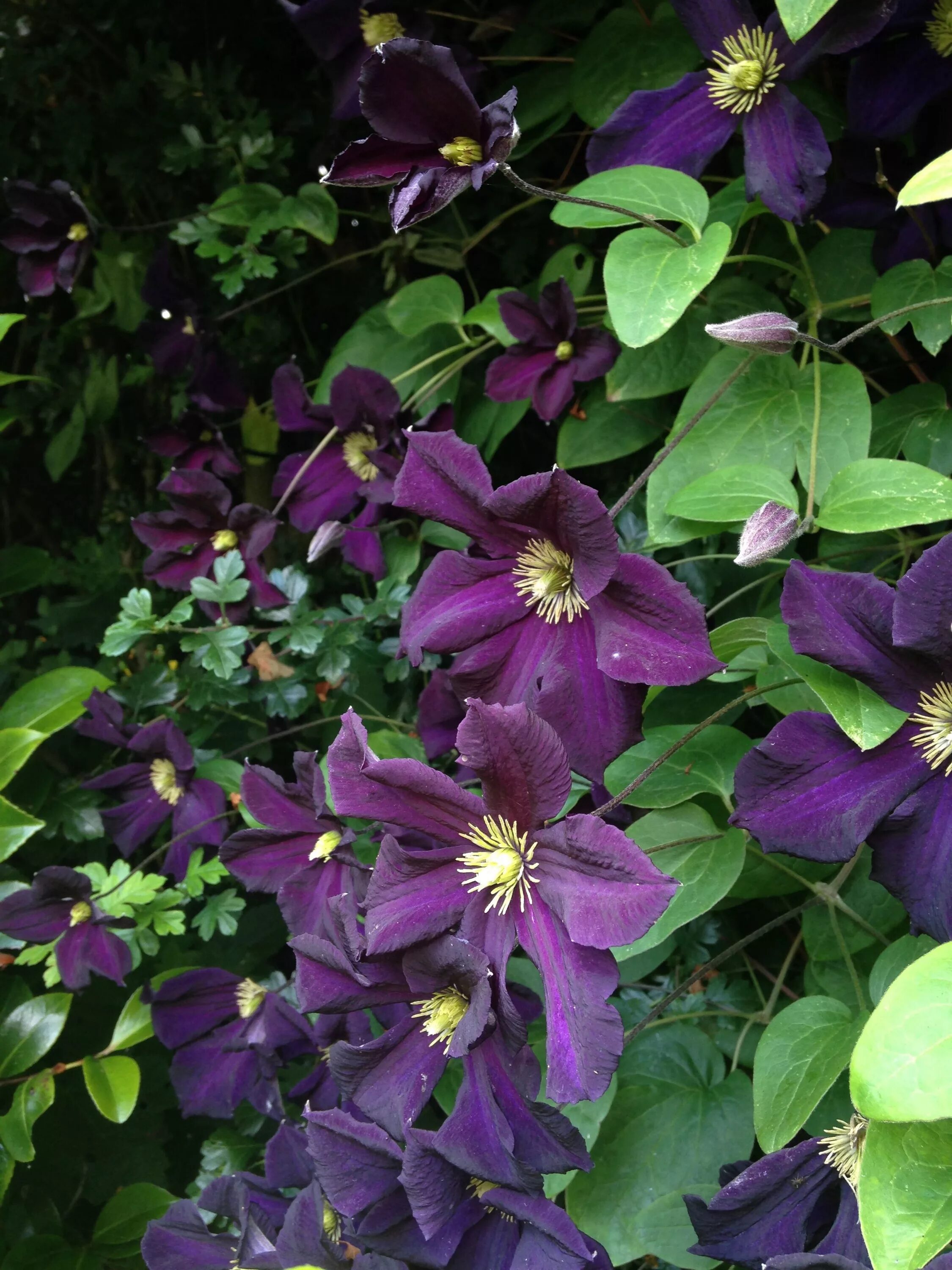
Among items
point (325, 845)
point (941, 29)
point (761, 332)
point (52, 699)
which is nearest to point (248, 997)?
point (325, 845)

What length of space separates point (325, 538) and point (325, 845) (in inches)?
12.2

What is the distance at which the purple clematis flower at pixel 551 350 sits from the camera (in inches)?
39.3

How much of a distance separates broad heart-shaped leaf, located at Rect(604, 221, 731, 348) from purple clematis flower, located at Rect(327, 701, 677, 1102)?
1.03 ft

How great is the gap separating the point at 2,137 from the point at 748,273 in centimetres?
95

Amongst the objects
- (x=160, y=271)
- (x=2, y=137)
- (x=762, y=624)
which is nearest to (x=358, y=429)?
(x=160, y=271)

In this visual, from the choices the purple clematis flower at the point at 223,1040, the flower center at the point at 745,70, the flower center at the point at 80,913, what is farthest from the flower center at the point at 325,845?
the flower center at the point at 745,70

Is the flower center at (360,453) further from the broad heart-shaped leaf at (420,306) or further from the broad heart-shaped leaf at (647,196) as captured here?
the broad heart-shaped leaf at (647,196)

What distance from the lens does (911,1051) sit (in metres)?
0.49

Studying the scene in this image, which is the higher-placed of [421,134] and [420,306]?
[421,134]

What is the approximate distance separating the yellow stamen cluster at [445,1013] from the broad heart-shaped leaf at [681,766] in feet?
0.63

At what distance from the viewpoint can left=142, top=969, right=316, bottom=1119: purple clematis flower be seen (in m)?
0.99

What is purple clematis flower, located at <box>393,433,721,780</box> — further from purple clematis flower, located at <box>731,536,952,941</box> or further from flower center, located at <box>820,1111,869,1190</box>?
flower center, located at <box>820,1111,869,1190</box>

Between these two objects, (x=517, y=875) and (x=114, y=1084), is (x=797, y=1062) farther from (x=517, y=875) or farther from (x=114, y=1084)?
(x=114, y=1084)

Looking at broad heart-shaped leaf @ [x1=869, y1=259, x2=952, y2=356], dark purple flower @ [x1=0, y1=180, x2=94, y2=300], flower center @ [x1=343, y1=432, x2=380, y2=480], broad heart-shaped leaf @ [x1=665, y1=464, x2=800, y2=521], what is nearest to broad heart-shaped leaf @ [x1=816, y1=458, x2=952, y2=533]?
broad heart-shaped leaf @ [x1=665, y1=464, x2=800, y2=521]
